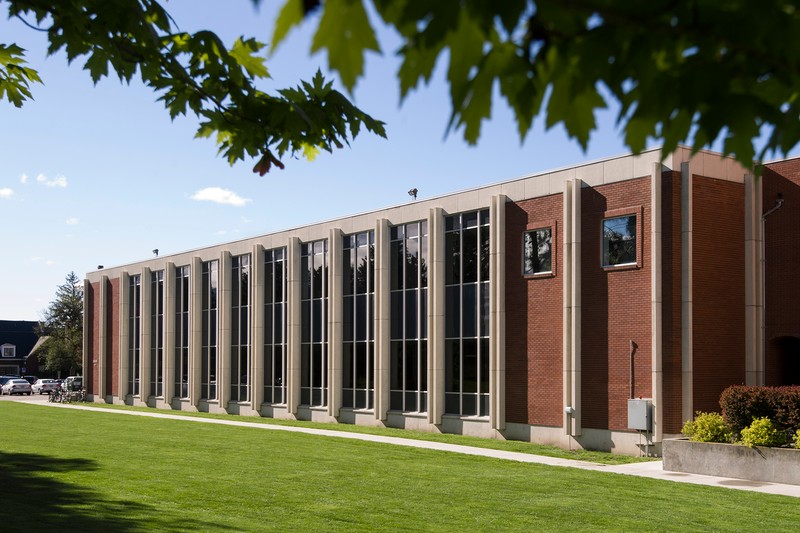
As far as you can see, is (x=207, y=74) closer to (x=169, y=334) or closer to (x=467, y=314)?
(x=467, y=314)

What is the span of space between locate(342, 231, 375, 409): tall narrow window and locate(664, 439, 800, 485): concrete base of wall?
16.4 metres

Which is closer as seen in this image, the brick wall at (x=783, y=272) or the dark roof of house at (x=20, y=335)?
the brick wall at (x=783, y=272)

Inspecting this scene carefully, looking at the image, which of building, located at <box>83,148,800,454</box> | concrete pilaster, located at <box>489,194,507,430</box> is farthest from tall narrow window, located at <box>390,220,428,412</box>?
concrete pilaster, located at <box>489,194,507,430</box>

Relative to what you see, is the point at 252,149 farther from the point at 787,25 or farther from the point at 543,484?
the point at 543,484

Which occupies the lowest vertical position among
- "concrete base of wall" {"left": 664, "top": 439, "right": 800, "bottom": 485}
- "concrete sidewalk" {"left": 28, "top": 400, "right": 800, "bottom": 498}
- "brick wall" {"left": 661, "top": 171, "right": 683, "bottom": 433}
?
"concrete sidewalk" {"left": 28, "top": 400, "right": 800, "bottom": 498}

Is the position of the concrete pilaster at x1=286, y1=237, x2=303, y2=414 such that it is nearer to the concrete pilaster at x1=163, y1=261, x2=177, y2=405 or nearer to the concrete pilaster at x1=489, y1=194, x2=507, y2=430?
the concrete pilaster at x1=163, y1=261, x2=177, y2=405

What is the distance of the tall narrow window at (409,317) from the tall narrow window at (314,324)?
480cm

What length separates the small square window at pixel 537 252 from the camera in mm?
28953

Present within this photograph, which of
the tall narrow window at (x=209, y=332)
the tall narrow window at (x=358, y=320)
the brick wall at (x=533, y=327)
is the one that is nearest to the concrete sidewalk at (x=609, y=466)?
the brick wall at (x=533, y=327)

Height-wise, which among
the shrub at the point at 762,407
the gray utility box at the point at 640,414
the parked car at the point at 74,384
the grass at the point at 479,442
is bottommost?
the parked car at the point at 74,384

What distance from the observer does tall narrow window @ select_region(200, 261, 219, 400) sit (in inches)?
1876

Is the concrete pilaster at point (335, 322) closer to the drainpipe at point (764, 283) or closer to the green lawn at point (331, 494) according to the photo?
the green lawn at point (331, 494)

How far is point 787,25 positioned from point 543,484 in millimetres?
17253

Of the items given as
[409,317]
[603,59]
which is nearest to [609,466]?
[409,317]
